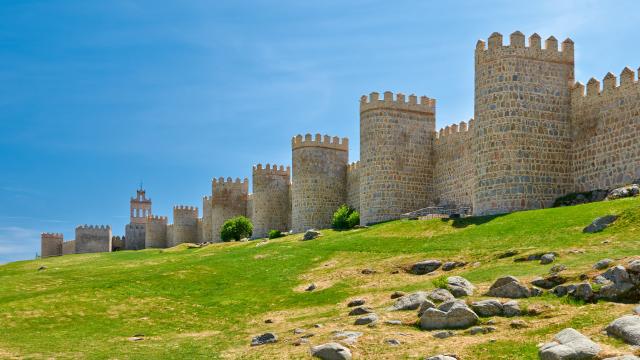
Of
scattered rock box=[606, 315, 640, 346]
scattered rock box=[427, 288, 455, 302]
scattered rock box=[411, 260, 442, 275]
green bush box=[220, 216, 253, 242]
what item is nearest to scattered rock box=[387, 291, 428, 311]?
scattered rock box=[427, 288, 455, 302]

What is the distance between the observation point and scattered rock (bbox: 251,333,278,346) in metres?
18.4

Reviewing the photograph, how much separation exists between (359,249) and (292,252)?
4136 millimetres

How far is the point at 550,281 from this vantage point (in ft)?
61.1

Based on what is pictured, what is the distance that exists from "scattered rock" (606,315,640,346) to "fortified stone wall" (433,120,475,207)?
27.6m

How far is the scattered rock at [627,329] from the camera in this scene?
44.6ft

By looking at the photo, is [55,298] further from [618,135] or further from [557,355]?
[618,135]

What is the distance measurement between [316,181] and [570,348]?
41.4m

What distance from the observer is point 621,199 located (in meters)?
28.5

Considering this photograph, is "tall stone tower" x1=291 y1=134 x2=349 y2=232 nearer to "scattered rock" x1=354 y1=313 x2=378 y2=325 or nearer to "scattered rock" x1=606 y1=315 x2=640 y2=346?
"scattered rock" x1=354 y1=313 x2=378 y2=325

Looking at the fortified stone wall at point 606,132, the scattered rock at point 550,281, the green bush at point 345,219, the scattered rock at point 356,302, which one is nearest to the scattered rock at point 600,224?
Result: the scattered rock at point 550,281

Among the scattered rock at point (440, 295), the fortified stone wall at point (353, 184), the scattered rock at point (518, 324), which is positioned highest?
the fortified stone wall at point (353, 184)

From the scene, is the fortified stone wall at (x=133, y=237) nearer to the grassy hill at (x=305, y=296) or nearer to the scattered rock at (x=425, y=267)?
the grassy hill at (x=305, y=296)

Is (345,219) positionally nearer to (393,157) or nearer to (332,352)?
(393,157)

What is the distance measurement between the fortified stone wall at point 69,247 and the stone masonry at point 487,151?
1322 inches
